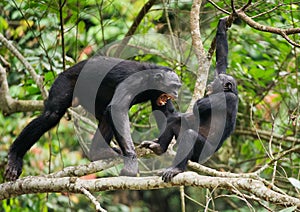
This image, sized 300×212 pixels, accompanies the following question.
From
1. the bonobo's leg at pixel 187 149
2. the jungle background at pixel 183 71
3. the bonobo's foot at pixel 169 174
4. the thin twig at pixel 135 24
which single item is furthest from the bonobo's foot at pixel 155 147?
the thin twig at pixel 135 24

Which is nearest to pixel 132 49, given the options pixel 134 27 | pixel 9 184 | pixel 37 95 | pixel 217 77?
pixel 134 27

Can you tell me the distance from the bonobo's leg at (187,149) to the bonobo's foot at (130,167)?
1.39 feet

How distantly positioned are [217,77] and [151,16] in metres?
2.37

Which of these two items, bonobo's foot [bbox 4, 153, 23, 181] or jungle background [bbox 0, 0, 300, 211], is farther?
jungle background [bbox 0, 0, 300, 211]

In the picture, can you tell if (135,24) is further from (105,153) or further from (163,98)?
(105,153)

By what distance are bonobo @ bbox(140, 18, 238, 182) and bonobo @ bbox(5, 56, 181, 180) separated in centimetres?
34

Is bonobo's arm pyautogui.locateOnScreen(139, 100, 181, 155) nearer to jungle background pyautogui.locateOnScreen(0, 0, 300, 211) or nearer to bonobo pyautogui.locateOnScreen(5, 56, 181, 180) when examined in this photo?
bonobo pyautogui.locateOnScreen(5, 56, 181, 180)

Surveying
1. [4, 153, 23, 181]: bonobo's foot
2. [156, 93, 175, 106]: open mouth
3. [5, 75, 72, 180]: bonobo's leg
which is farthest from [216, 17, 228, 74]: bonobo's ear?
[4, 153, 23, 181]: bonobo's foot

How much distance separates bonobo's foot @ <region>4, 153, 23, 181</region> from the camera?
209 inches

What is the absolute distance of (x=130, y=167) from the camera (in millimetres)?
4930

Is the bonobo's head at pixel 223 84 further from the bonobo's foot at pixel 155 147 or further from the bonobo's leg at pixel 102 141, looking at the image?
the bonobo's leg at pixel 102 141

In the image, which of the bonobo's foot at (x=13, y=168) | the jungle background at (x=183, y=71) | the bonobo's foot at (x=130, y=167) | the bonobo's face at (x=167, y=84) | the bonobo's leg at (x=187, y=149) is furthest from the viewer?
the jungle background at (x=183, y=71)

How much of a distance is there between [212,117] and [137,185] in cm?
187

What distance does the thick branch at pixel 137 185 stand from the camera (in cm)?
323
